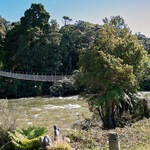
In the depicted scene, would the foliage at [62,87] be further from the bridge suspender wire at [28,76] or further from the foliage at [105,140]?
the foliage at [105,140]

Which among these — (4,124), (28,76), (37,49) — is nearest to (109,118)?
(4,124)

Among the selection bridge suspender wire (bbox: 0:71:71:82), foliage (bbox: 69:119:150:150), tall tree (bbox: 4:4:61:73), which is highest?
tall tree (bbox: 4:4:61:73)

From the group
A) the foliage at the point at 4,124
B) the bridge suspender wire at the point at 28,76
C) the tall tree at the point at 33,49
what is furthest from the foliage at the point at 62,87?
the foliage at the point at 4,124

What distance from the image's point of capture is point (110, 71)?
179 inches

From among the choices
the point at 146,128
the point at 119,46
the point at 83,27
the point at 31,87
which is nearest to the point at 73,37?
the point at 83,27

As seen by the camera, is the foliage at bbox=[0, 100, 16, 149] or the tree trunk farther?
the tree trunk

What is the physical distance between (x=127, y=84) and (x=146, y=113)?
1.52 metres

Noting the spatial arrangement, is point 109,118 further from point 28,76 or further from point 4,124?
point 28,76

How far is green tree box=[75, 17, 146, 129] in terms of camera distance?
183 inches

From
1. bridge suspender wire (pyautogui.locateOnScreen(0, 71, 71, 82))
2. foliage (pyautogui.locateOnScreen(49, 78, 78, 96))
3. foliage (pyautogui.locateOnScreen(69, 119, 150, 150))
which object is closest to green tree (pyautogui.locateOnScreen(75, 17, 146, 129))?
foliage (pyautogui.locateOnScreen(69, 119, 150, 150))

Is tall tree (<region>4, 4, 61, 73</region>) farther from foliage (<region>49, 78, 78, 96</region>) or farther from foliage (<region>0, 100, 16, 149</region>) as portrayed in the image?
foliage (<region>0, 100, 16, 149</region>)

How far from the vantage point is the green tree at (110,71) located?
4.65 m

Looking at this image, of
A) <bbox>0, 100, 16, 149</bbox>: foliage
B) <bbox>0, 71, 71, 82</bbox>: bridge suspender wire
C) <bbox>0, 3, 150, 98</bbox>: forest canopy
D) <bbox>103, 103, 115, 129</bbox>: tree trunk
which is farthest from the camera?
<bbox>0, 3, 150, 98</bbox>: forest canopy

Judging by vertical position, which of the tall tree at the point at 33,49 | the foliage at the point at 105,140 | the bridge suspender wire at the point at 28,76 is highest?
the tall tree at the point at 33,49
